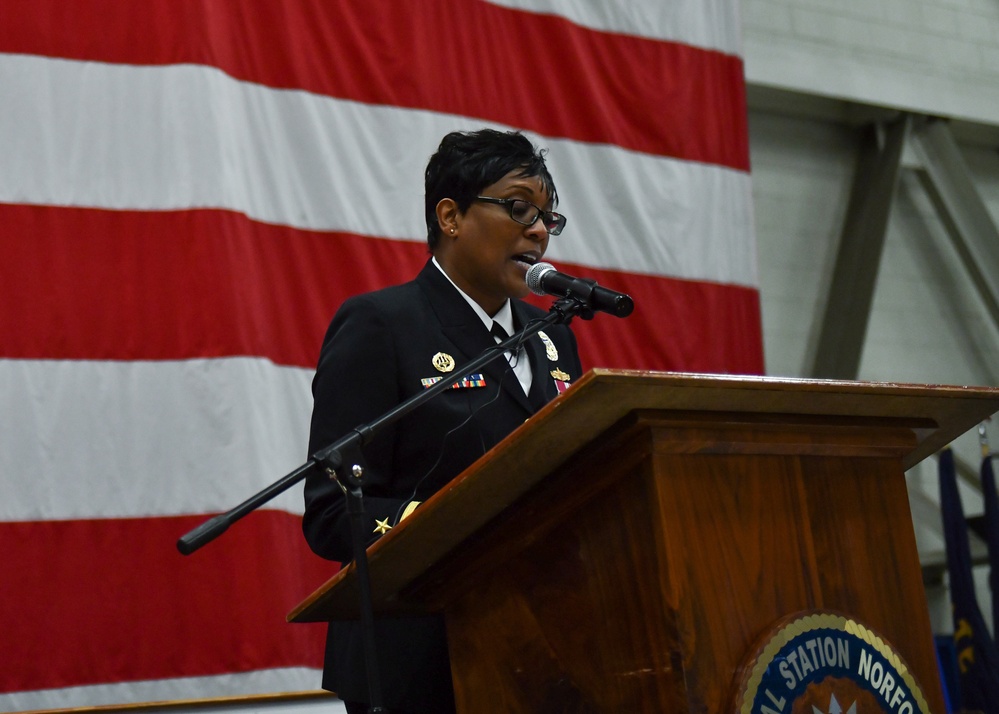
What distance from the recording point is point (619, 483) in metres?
1.11

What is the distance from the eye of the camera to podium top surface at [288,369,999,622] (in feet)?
3.39

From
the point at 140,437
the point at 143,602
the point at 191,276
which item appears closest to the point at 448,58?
the point at 191,276

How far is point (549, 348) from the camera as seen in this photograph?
1.75 m

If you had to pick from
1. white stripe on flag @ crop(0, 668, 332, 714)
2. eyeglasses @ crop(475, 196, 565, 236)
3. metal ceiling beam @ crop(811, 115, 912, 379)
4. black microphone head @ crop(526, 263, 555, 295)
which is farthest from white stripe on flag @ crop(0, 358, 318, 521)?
metal ceiling beam @ crop(811, 115, 912, 379)

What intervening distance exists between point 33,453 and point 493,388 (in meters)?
1.44

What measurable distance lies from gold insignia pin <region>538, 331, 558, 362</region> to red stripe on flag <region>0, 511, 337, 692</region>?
1206mm

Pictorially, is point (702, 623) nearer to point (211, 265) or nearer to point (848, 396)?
point (848, 396)

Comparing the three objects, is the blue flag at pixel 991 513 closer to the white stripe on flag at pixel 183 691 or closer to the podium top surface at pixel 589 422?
the white stripe on flag at pixel 183 691

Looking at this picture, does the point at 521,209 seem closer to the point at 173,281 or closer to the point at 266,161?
the point at 173,281

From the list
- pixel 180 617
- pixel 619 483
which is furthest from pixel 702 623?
pixel 180 617

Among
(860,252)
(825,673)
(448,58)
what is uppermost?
(448,58)

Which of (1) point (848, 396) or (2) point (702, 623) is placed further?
(1) point (848, 396)

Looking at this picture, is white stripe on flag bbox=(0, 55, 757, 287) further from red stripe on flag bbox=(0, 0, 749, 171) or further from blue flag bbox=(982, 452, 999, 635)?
blue flag bbox=(982, 452, 999, 635)

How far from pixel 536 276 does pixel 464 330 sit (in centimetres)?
15
